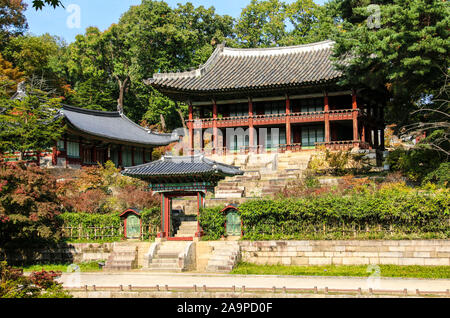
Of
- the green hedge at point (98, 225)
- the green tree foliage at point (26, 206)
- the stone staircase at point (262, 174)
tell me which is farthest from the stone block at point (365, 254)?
the green tree foliage at point (26, 206)

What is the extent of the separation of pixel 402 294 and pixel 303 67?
90.5ft

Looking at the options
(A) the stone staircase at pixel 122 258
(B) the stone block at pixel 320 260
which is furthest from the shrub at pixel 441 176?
(A) the stone staircase at pixel 122 258

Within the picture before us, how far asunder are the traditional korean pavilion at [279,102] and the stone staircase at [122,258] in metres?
17.1

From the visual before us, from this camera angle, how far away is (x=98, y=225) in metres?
24.9

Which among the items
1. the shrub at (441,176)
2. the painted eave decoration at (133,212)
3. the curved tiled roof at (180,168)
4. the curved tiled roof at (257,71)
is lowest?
the painted eave decoration at (133,212)

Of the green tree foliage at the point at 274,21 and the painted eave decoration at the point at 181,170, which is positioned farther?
the green tree foliage at the point at 274,21

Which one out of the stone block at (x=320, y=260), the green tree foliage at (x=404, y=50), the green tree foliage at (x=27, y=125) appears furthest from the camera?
the green tree foliage at (x=27, y=125)

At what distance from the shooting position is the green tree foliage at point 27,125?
3175cm

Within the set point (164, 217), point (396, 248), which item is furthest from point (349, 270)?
point (164, 217)

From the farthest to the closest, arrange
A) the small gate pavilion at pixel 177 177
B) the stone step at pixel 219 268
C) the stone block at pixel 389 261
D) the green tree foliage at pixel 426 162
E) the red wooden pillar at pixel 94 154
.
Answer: the red wooden pillar at pixel 94 154, the green tree foliage at pixel 426 162, the small gate pavilion at pixel 177 177, the stone step at pixel 219 268, the stone block at pixel 389 261

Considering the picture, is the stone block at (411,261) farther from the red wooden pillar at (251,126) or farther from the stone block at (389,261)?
the red wooden pillar at (251,126)

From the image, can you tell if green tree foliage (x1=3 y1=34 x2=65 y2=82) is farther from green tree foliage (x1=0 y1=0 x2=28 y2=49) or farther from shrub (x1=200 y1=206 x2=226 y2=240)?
shrub (x1=200 y1=206 x2=226 y2=240)

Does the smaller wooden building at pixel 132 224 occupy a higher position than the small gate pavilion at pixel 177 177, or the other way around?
the small gate pavilion at pixel 177 177
